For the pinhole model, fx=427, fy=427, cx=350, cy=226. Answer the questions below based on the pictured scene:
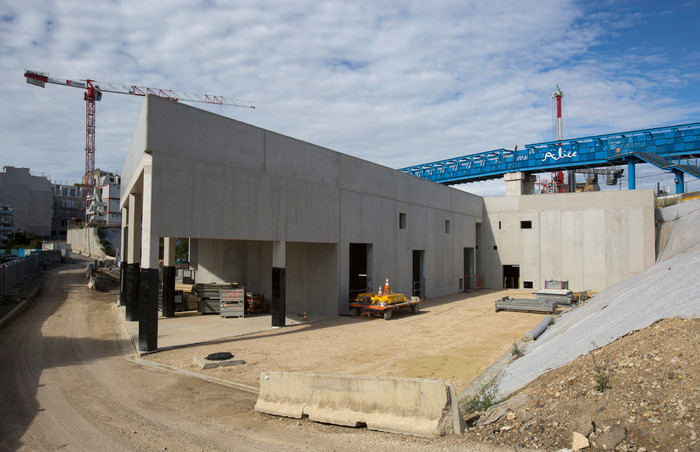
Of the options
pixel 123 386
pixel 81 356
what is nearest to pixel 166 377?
pixel 123 386

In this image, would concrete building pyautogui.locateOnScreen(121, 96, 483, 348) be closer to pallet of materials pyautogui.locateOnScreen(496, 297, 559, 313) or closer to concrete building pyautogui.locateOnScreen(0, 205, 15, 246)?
pallet of materials pyautogui.locateOnScreen(496, 297, 559, 313)

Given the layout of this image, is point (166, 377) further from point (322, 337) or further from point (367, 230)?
point (367, 230)

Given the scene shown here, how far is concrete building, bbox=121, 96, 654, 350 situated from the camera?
1446 cm

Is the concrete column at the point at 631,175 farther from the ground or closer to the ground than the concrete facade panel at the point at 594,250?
farther from the ground

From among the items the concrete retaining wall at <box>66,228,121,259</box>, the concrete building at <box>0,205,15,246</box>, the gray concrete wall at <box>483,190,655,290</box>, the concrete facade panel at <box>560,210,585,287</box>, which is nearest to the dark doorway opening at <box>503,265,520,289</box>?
the gray concrete wall at <box>483,190,655,290</box>

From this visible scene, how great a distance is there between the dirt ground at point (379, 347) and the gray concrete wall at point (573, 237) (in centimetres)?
1393

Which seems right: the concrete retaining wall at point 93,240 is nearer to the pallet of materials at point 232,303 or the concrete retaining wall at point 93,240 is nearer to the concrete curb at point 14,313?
the concrete curb at point 14,313

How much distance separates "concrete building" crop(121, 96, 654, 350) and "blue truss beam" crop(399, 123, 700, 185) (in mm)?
2579

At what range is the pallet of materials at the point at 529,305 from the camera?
21.7 meters

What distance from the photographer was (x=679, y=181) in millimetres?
36625

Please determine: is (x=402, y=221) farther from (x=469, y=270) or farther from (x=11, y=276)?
(x=11, y=276)

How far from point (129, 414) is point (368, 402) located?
4.68 m

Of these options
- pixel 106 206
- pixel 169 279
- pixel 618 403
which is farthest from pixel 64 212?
pixel 618 403

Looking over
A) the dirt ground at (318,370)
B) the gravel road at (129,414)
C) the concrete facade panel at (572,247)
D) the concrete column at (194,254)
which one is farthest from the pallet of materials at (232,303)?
the concrete facade panel at (572,247)
